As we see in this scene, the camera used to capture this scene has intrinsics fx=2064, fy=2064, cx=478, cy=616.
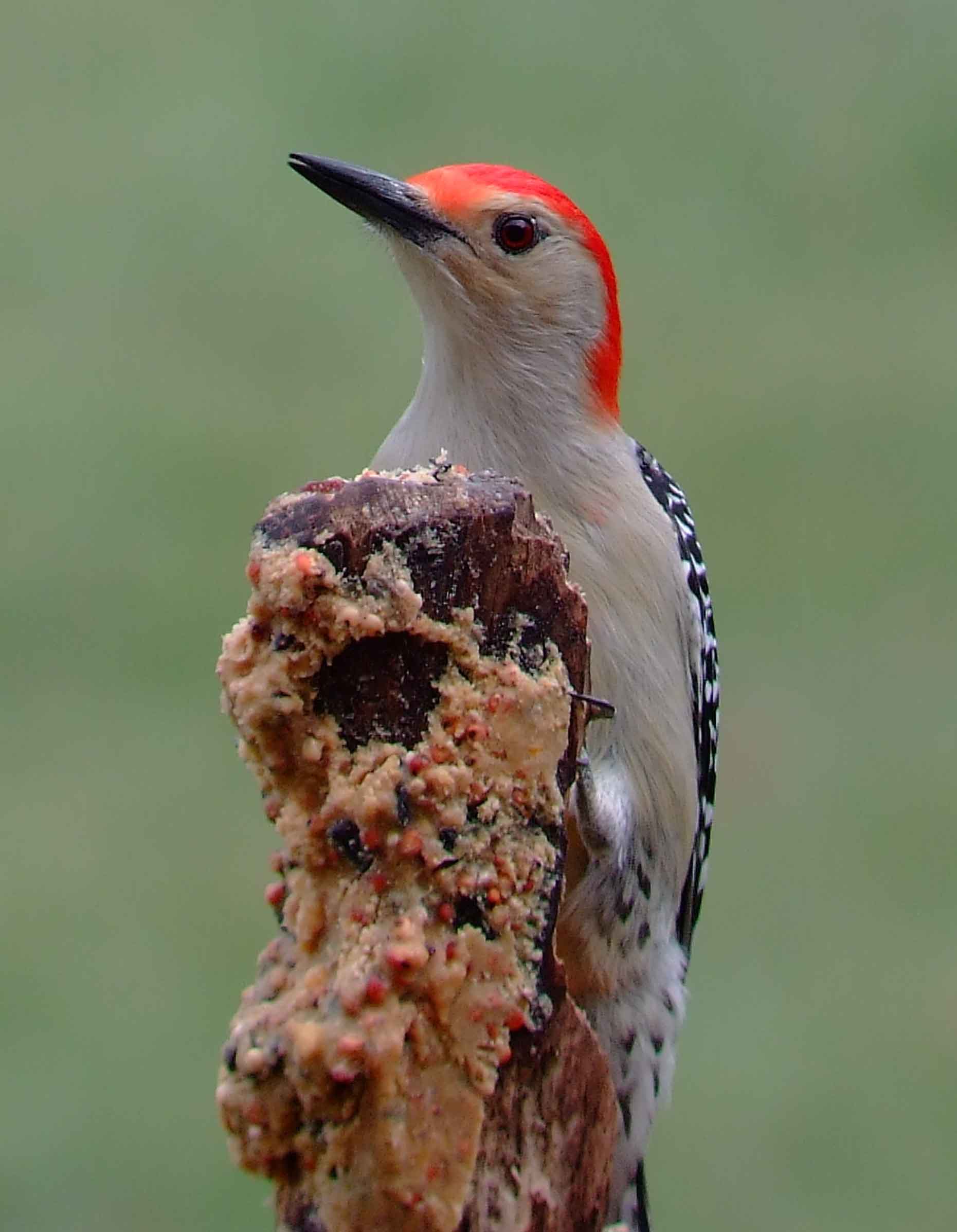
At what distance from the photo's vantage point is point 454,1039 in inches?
119

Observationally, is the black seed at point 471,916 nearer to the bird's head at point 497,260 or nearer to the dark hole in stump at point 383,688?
the dark hole in stump at point 383,688

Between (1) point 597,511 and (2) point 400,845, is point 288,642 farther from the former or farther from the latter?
(1) point 597,511

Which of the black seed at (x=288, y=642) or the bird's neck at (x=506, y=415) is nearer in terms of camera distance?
the black seed at (x=288, y=642)

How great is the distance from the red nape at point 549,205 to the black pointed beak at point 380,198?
0.05m

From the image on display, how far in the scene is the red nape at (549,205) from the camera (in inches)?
192

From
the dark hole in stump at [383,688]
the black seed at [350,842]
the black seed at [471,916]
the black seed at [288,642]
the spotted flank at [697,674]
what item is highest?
the spotted flank at [697,674]

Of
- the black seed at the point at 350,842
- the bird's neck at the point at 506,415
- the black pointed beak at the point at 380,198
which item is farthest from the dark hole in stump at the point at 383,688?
the black pointed beak at the point at 380,198

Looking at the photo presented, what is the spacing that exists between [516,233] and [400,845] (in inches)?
90.0

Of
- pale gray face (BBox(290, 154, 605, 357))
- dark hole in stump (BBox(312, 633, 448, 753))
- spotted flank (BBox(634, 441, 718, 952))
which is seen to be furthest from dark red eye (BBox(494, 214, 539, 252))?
dark hole in stump (BBox(312, 633, 448, 753))

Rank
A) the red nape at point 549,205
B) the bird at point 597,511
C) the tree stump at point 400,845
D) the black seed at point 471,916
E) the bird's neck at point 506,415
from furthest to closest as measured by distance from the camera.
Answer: the red nape at point 549,205 → the bird's neck at point 506,415 → the bird at point 597,511 → the black seed at point 471,916 → the tree stump at point 400,845

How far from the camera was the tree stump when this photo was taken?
2.95m

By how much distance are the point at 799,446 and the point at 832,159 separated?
7.26 feet

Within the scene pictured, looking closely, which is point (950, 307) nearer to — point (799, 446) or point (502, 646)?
point (799, 446)

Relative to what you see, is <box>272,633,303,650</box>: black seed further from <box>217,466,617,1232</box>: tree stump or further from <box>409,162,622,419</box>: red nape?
<box>409,162,622,419</box>: red nape
